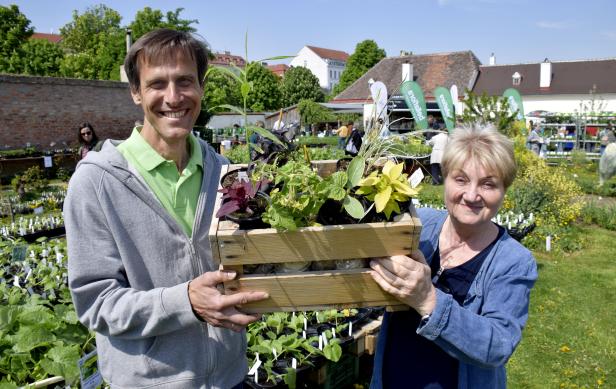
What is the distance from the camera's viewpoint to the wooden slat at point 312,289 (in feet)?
4.58

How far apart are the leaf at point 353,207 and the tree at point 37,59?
34.6m

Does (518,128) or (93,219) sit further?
(518,128)

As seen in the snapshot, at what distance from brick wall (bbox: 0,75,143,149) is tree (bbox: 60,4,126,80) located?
13.2 m

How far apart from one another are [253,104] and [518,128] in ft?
113

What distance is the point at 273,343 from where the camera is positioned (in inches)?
116

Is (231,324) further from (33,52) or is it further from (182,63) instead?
(33,52)

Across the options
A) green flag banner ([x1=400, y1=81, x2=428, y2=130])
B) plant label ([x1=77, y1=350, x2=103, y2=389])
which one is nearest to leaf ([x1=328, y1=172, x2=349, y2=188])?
plant label ([x1=77, y1=350, x2=103, y2=389])

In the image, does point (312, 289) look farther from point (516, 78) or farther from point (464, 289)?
point (516, 78)

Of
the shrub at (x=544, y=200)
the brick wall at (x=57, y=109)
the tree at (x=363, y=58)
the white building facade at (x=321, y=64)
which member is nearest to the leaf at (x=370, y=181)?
the shrub at (x=544, y=200)

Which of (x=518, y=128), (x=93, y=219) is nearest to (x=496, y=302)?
(x=93, y=219)

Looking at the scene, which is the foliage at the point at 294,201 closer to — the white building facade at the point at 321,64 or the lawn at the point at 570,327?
the lawn at the point at 570,327

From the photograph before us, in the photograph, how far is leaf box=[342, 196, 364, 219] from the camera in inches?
52.4

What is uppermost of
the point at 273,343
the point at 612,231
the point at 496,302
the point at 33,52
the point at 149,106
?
the point at 33,52

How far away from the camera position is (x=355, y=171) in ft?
4.64
